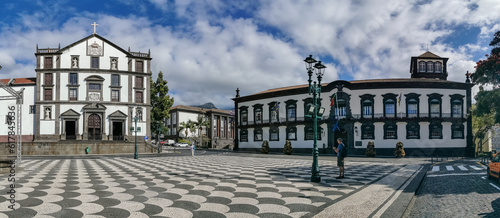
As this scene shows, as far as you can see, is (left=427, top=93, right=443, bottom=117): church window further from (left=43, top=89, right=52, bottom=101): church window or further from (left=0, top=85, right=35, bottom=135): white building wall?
(left=0, top=85, right=35, bottom=135): white building wall

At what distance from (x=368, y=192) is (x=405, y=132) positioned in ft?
106

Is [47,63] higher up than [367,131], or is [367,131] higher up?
[47,63]

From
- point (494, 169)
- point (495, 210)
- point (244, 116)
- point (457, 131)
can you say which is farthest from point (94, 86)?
point (495, 210)

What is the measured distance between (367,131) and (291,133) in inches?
400

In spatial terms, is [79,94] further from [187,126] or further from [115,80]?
[187,126]

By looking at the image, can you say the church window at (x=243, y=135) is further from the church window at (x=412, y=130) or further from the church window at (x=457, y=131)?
the church window at (x=457, y=131)

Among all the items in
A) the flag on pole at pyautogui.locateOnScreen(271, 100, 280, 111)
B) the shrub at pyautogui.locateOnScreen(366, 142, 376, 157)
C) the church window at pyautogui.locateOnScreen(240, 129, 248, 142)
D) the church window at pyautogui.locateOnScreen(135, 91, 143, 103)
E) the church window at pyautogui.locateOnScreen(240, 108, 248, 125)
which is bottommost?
the shrub at pyautogui.locateOnScreen(366, 142, 376, 157)

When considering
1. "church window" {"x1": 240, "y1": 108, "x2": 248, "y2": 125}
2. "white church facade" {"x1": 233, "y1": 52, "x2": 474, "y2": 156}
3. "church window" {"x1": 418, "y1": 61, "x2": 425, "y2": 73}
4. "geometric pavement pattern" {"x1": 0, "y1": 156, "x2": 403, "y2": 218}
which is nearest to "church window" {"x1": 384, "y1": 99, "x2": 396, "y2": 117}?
"white church facade" {"x1": 233, "y1": 52, "x2": 474, "y2": 156}

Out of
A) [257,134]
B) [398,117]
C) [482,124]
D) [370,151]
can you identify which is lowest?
[370,151]

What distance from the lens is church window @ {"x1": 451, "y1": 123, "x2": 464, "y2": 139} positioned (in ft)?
124

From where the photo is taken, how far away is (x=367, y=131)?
39.2 metres

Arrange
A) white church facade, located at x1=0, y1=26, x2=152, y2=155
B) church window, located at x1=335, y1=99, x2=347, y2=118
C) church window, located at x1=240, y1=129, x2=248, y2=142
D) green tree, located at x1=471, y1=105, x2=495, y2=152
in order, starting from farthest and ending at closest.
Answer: church window, located at x1=240, y1=129, x2=248, y2=142 → white church facade, located at x1=0, y1=26, x2=152, y2=155 → green tree, located at x1=471, y1=105, x2=495, y2=152 → church window, located at x1=335, y1=99, x2=347, y2=118

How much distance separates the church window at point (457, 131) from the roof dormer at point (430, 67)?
28.3 ft

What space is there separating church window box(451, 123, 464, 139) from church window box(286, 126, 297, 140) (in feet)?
60.5
